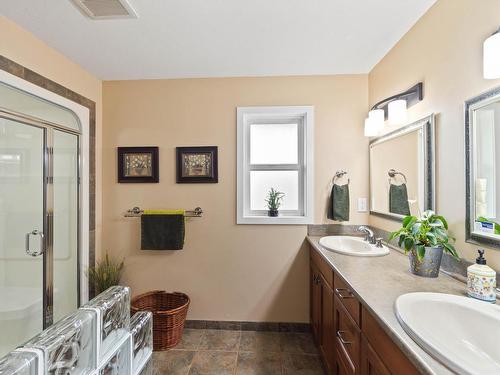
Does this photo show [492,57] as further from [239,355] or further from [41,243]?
[41,243]

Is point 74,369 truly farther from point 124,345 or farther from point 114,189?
point 114,189

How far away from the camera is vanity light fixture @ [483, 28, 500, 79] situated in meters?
0.96

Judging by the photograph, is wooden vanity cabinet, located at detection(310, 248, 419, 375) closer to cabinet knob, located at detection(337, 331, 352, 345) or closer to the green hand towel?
cabinet knob, located at detection(337, 331, 352, 345)

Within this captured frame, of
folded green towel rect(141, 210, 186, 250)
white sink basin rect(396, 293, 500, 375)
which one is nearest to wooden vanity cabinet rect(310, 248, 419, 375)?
white sink basin rect(396, 293, 500, 375)

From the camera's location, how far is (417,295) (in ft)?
3.22

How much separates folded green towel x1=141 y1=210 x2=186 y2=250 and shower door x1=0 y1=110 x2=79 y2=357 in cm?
60

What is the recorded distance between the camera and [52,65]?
1.87m

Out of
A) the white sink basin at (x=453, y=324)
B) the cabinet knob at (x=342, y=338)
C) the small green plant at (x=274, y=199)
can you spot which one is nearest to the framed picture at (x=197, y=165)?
the small green plant at (x=274, y=199)

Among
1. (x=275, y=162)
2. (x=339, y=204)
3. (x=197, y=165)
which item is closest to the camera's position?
(x=339, y=204)

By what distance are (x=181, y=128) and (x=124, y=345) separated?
1.90m

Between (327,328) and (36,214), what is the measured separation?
2259 mm

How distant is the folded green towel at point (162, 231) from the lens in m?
2.18

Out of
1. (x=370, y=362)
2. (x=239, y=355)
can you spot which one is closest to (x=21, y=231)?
(x=239, y=355)

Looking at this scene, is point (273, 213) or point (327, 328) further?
point (273, 213)
